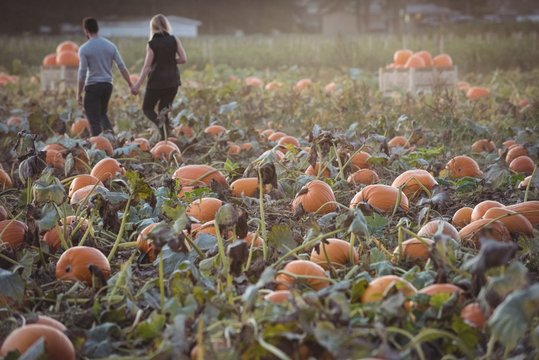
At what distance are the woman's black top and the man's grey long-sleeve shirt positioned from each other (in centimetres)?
→ 39

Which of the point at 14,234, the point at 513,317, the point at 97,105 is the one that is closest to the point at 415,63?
the point at 97,105

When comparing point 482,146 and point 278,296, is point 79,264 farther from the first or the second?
point 482,146

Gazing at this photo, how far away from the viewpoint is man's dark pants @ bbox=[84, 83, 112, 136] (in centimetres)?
794

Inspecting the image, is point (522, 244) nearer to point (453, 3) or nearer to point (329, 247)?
point (329, 247)

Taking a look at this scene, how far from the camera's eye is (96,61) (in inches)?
328

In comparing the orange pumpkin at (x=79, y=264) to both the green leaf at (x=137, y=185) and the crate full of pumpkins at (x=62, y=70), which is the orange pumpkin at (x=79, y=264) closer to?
the green leaf at (x=137, y=185)

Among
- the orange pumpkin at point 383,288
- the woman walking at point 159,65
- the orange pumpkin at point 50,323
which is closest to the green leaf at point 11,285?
the orange pumpkin at point 50,323

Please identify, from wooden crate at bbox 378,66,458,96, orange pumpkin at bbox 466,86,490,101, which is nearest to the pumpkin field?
orange pumpkin at bbox 466,86,490,101

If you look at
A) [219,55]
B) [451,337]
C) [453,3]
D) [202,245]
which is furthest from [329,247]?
[453,3]

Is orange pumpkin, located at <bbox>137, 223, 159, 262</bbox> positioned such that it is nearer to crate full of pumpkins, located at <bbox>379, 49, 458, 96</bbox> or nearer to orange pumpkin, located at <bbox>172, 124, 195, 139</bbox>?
orange pumpkin, located at <bbox>172, 124, 195, 139</bbox>

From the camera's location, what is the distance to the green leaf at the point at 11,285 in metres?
2.64

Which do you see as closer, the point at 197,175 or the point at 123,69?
the point at 197,175

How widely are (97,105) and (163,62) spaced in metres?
0.74

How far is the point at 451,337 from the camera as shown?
86.0 inches
